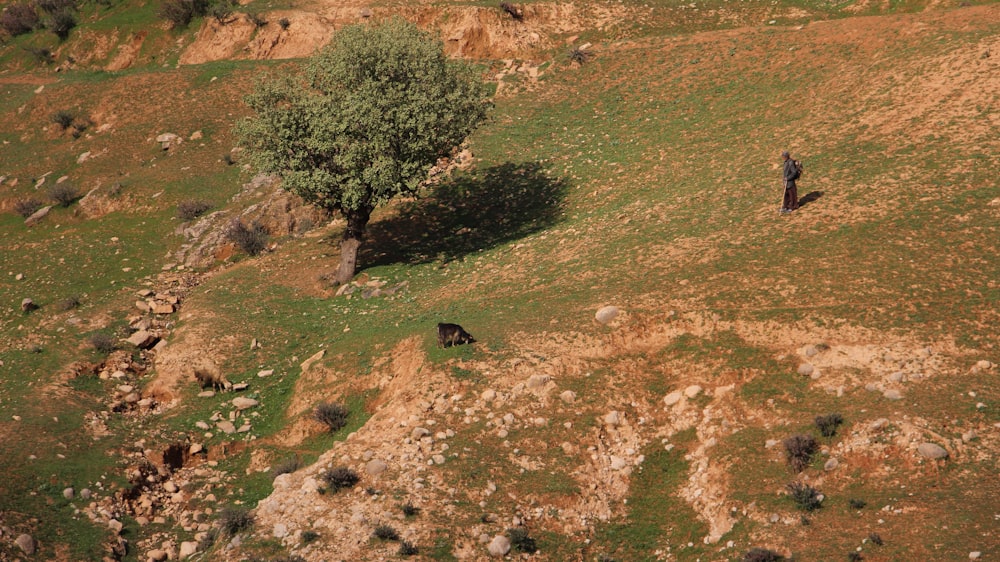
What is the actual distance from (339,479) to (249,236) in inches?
810

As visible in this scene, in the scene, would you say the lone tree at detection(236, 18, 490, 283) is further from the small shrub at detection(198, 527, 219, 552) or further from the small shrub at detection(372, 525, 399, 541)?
the small shrub at detection(372, 525, 399, 541)

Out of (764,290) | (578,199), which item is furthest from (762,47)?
(764,290)

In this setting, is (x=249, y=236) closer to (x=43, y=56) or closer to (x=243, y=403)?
(x=243, y=403)

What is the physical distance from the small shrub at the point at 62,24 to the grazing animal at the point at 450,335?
162 ft

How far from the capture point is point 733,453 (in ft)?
64.1

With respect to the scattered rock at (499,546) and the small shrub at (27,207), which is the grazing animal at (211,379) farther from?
the small shrub at (27,207)

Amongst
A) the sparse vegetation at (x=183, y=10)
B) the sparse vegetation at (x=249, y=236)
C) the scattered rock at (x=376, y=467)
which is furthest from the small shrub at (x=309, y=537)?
the sparse vegetation at (x=183, y=10)

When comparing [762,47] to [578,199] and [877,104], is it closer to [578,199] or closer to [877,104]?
[877,104]

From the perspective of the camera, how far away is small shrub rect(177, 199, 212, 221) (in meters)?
40.6

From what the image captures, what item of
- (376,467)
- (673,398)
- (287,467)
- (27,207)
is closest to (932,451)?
(673,398)

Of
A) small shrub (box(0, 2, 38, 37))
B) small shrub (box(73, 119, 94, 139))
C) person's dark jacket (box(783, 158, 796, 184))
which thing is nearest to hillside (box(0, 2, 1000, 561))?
person's dark jacket (box(783, 158, 796, 184))

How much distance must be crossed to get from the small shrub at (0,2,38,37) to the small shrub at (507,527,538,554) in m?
60.3

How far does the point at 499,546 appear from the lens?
17.7 m

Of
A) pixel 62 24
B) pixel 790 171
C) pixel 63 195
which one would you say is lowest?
pixel 63 195
